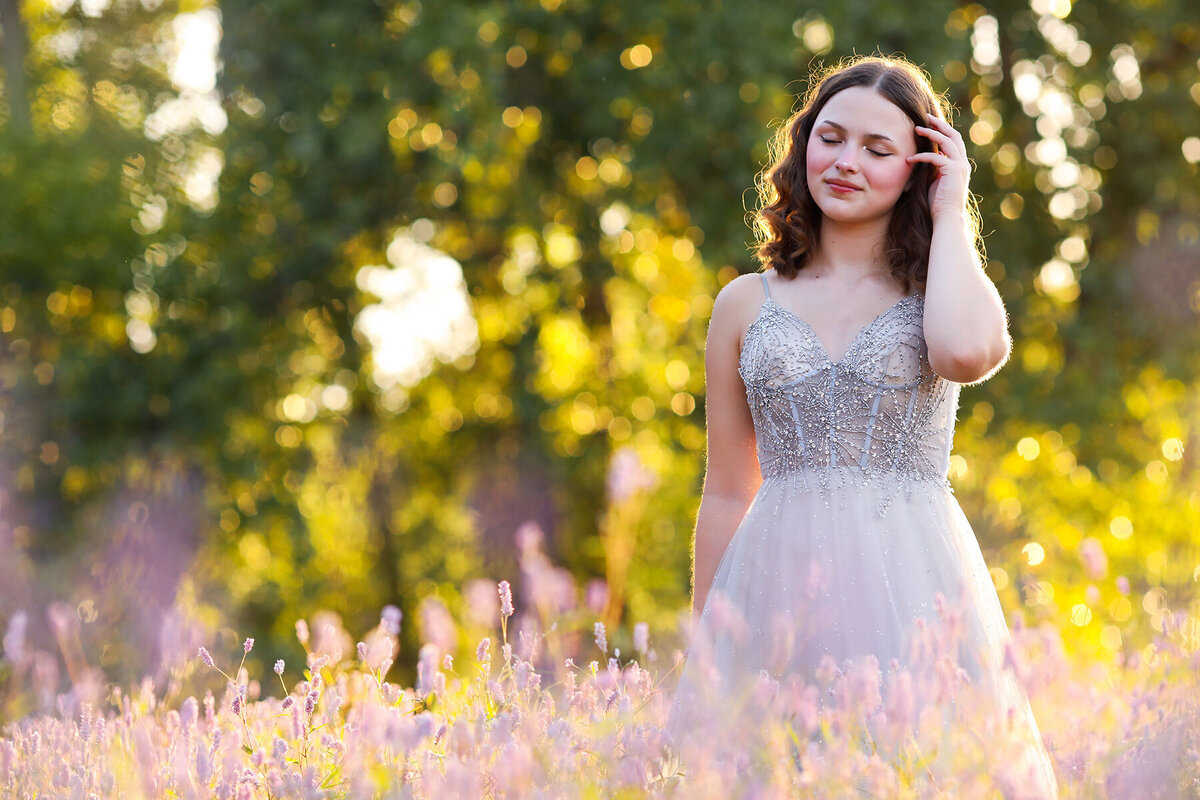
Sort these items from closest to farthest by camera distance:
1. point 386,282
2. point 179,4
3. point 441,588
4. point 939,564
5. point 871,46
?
point 939,564, point 871,46, point 386,282, point 441,588, point 179,4

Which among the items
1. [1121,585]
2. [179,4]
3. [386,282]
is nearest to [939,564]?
[1121,585]

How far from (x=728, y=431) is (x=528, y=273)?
8.23 metres

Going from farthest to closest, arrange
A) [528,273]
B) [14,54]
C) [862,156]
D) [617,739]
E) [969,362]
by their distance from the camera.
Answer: [14,54], [528,273], [862,156], [969,362], [617,739]

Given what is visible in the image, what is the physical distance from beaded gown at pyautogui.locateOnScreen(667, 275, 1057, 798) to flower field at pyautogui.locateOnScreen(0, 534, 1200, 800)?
12 cm

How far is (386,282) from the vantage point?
11820 millimetres

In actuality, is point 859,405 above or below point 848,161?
below

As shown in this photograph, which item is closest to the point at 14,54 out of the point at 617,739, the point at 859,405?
the point at 859,405

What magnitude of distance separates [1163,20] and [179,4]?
448 inches

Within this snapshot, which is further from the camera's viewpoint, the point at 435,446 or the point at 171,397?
the point at 435,446

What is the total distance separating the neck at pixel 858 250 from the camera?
122 inches

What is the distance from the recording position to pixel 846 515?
290 centimetres

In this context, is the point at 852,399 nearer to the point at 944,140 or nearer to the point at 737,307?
the point at 737,307

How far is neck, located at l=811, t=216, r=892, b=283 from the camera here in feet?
10.2

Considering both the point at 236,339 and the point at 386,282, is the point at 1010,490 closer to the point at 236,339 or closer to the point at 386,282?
the point at 386,282
